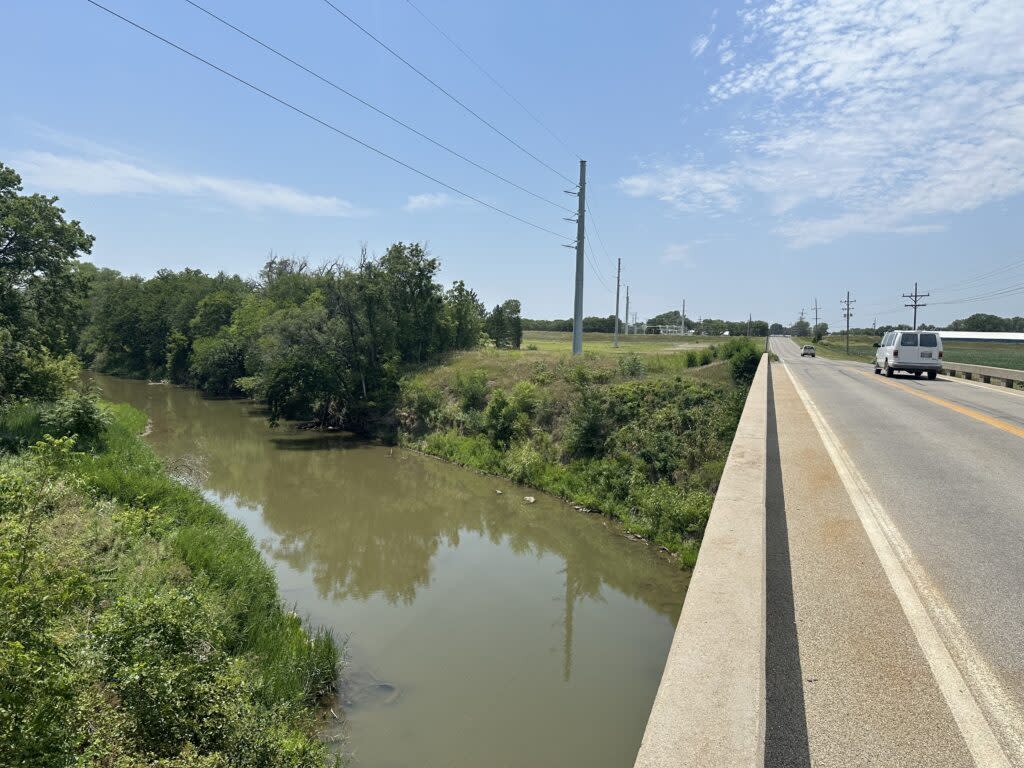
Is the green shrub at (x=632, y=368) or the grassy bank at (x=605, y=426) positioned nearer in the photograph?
the grassy bank at (x=605, y=426)

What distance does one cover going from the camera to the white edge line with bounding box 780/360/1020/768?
9.31 ft

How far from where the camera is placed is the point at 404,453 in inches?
1133

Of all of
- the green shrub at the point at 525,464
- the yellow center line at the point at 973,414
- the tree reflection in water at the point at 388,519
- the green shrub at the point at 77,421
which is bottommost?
the tree reflection in water at the point at 388,519

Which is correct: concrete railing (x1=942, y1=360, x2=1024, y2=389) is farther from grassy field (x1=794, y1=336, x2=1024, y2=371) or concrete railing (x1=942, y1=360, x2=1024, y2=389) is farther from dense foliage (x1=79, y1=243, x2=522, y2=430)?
dense foliage (x1=79, y1=243, x2=522, y2=430)

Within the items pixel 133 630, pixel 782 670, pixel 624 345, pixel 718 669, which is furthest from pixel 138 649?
pixel 624 345

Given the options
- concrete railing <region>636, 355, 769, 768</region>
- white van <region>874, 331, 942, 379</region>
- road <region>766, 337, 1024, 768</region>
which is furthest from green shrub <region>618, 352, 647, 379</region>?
concrete railing <region>636, 355, 769, 768</region>

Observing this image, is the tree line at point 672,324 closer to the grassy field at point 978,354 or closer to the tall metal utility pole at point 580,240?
Result: the grassy field at point 978,354

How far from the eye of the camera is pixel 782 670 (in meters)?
3.56

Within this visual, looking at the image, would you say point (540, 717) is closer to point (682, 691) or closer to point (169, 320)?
point (682, 691)

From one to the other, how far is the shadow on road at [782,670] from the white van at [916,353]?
2543cm

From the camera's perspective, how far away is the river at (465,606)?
26.3ft

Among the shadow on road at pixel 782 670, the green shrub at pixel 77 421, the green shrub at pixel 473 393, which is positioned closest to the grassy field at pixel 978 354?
the green shrub at pixel 473 393

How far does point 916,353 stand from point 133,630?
99.4 ft

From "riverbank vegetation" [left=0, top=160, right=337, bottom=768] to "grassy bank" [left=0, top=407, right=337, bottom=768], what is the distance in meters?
0.02
